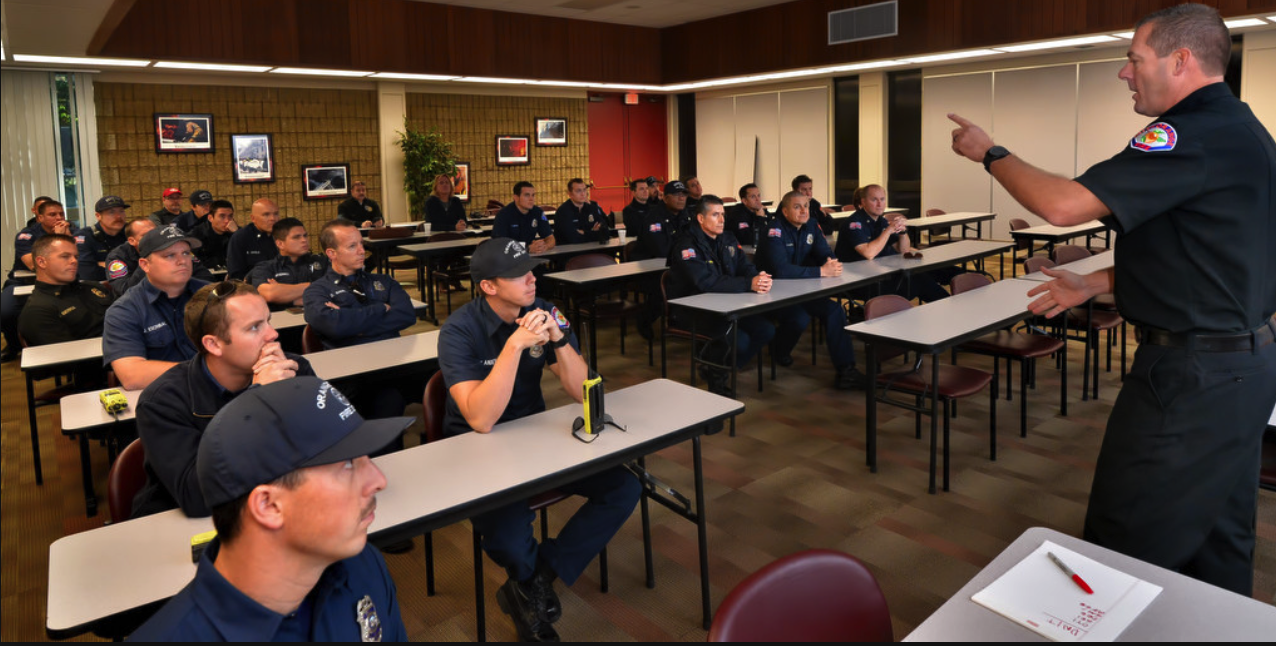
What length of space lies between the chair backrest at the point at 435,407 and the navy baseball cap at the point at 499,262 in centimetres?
43

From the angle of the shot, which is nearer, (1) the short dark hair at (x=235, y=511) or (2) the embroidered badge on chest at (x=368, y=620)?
(1) the short dark hair at (x=235, y=511)

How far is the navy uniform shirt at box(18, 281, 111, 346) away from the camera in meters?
4.96

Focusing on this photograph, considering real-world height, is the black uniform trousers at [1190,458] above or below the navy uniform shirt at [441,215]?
below

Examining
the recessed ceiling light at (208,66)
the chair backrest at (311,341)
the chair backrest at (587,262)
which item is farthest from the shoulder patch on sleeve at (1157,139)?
the recessed ceiling light at (208,66)

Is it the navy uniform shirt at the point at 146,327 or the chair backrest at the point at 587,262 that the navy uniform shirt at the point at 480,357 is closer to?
the navy uniform shirt at the point at 146,327

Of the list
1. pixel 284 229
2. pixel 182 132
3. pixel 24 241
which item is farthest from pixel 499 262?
pixel 182 132

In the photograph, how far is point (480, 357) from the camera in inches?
122

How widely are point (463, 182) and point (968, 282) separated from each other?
1005 centimetres

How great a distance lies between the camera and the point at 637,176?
16625mm

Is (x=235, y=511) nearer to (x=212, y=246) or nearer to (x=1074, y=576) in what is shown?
(x=1074, y=576)

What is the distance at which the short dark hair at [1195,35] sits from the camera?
6.69ft

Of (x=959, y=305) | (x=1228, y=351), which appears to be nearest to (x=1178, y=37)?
(x=1228, y=351)

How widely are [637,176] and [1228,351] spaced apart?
14.9m

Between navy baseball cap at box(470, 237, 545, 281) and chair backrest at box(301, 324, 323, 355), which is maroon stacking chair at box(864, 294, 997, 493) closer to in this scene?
navy baseball cap at box(470, 237, 545, 281)
